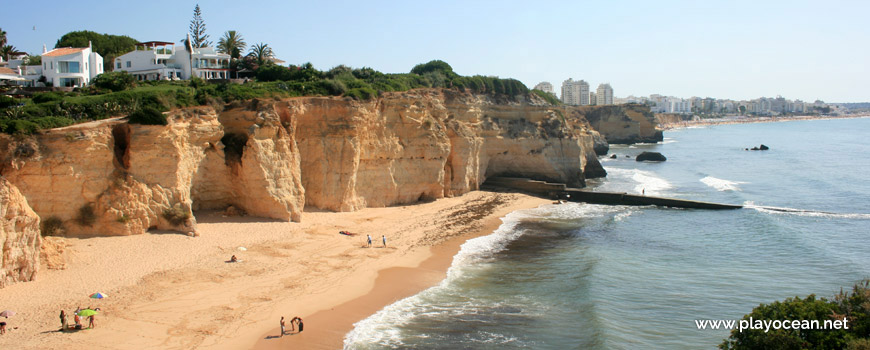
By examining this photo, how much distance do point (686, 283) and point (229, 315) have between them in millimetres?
16733

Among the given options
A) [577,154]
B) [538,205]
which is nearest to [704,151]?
[577,154]

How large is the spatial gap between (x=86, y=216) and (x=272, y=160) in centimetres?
836

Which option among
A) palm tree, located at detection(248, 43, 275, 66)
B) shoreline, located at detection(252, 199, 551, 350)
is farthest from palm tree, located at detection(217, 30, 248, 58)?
shoreline, located at detection(252, 199, 551, 350)

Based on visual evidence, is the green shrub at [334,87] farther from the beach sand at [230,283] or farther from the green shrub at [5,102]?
the green shrub at [5,102]

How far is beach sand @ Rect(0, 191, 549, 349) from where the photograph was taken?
16.2 m

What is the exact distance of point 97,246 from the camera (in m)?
21.9

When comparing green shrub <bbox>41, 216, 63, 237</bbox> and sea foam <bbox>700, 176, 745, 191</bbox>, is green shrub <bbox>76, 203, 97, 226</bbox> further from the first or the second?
sea foam <bbox>700, 176, 745, 191</bbox>

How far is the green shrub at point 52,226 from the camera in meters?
21.7

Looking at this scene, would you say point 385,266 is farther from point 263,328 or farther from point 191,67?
point 191,67

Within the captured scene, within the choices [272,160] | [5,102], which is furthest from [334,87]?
[5,102]

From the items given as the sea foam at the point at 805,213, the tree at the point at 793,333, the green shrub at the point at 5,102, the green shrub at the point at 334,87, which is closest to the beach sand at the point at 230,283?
the green shrub at the point at 5,102

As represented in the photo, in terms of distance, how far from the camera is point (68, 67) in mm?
37219

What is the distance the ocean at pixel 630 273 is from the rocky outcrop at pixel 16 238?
11040mm

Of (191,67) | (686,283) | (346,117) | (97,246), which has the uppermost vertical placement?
(191,67)
